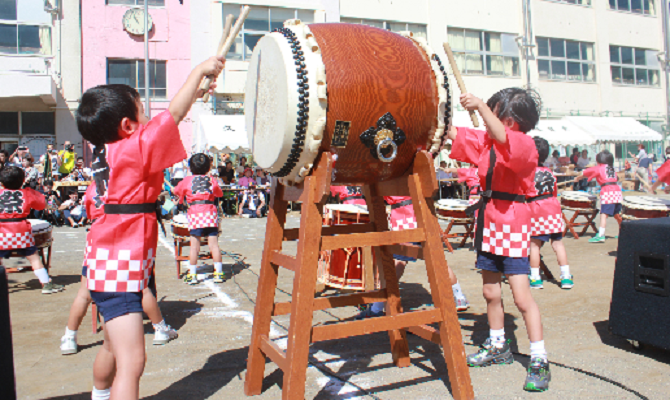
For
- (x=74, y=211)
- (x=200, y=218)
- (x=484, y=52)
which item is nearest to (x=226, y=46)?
(x=200, y=218)

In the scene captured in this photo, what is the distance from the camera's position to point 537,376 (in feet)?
9.04

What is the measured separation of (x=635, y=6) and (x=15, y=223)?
1123 inches

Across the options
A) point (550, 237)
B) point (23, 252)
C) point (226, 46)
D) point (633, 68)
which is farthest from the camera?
point (633, 68)

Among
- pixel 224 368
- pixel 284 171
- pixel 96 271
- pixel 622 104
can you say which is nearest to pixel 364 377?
pixel 224 368

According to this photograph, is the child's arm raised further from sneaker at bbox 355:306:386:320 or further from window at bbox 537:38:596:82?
window at bbox 537:38:596:82

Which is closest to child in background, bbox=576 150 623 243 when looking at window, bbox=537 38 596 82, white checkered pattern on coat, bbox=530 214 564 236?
white checkered pattern on coat, bbox=530 214 564 236

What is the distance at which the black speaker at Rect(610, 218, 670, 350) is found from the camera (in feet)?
9.91

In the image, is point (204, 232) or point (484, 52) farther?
point (484, 52)

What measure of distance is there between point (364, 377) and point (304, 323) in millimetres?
790

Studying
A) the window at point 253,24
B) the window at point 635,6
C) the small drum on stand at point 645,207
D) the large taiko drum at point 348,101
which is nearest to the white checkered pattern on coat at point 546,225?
the small drum on stand at point 645,207

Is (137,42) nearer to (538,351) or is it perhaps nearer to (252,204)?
(252,204)

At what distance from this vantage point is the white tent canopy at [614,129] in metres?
20.4

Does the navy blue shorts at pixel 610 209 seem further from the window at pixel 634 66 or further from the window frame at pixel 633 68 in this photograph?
the window at pixel 634 66

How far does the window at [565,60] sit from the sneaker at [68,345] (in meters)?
22.6
